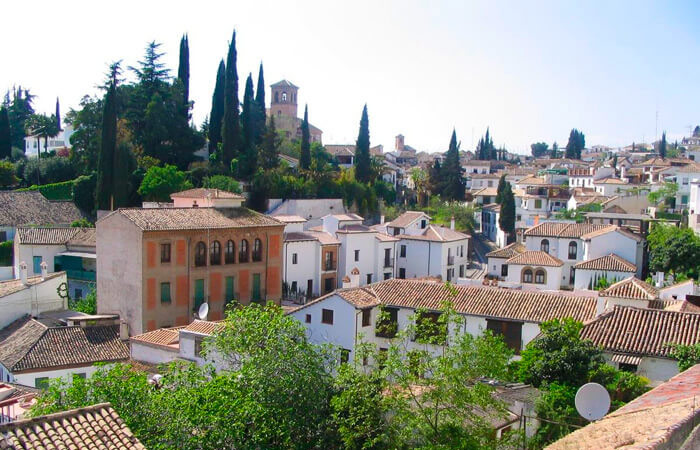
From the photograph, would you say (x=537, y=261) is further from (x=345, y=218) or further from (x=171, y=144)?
(x=171, y=144)

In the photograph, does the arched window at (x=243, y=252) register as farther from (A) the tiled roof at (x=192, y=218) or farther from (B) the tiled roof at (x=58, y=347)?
(B) the tiled roof at (x=58, y=347)

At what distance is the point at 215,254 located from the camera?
35938 mm

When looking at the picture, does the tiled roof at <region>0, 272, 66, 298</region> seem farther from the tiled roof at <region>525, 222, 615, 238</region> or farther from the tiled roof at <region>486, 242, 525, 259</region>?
the tiled roof at <region>525, 222, 615, 238</region>

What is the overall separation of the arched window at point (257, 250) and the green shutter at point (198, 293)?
3.67 metres

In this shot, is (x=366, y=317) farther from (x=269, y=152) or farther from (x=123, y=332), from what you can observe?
(x=269, y=152)

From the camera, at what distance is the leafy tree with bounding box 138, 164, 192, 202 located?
47.3 meters

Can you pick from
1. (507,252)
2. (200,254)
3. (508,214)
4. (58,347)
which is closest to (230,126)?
Result: (200,254)

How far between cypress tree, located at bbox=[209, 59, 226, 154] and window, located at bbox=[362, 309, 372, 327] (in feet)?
112

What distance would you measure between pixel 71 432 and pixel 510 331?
53.7 ft

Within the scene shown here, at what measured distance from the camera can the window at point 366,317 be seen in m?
25.0

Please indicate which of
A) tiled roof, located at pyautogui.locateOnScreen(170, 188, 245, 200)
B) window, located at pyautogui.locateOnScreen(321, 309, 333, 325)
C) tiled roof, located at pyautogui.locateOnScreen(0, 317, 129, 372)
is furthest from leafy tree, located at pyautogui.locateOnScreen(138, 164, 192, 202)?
window, located at pyautogui.locateOnScreen(321, 309, 333, 325)

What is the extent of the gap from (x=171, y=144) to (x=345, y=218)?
16599mm

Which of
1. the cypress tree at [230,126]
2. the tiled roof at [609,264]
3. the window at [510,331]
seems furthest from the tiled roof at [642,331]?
the cypress tree at [230,126]

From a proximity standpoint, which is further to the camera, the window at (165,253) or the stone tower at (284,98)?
the stone tower at (284,98)
